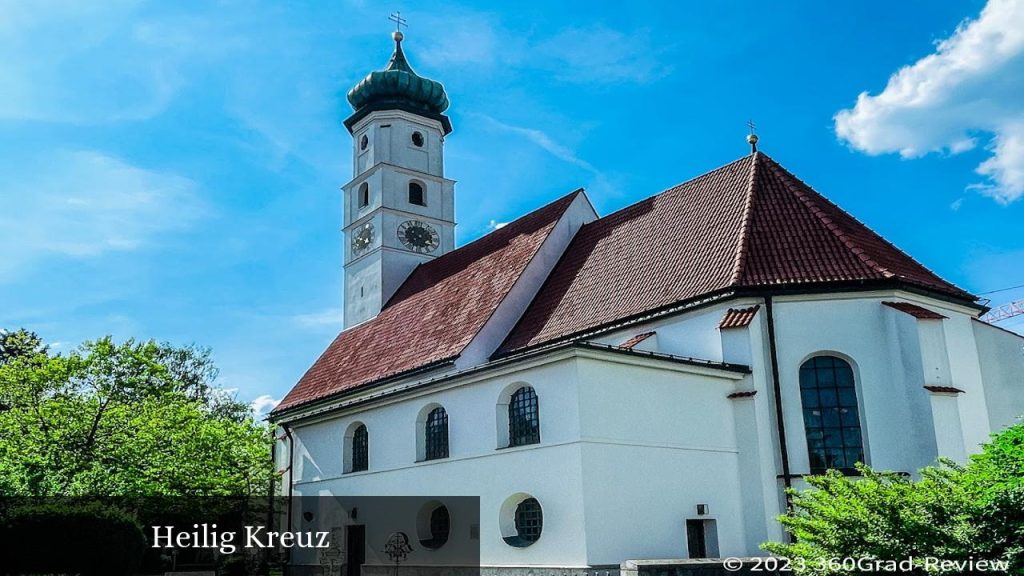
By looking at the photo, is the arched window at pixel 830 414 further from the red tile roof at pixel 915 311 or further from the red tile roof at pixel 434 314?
the red tile roof at pixel 434 314

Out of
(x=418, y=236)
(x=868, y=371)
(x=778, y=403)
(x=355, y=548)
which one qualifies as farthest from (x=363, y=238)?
(x=868, y=371)

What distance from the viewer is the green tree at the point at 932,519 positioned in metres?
10.3

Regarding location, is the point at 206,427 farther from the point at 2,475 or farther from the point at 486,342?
the point at 486,342

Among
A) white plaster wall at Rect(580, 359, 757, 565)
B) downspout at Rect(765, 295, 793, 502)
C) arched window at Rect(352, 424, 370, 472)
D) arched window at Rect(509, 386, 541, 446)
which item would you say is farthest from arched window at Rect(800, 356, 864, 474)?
arched window at Rect(352, 424, 370, 472)

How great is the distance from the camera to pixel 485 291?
26.6 meters

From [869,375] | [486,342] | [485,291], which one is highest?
[485,291]

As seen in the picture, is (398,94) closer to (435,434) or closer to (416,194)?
(416,194)

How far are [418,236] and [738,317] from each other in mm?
19729

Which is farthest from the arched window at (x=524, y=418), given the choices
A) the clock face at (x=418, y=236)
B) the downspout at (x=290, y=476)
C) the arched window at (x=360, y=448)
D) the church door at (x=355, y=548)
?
the clock face at (x=418, y=236)

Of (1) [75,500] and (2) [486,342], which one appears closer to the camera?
(1) [75,500]

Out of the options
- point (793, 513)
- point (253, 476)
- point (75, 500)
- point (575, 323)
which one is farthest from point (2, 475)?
point (793, 513)

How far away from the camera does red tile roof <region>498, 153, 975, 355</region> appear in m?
19.8

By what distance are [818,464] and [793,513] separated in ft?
6.12

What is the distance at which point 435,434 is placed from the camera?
20766 mm
